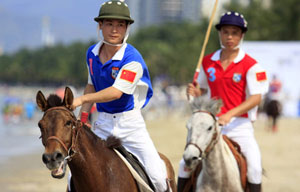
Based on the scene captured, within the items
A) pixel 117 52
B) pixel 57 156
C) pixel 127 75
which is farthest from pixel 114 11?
pixel 57 156

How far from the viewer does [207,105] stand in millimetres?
6371

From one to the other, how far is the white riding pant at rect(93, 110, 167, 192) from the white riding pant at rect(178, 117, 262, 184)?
1.35 meters

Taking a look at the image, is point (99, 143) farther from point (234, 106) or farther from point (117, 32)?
point (234, 106)

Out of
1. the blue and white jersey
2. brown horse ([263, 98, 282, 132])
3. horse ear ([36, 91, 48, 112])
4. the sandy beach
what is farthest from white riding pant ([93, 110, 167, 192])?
brown horse ([263, 98, 282, 132])

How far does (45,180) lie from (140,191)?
9.01 meters

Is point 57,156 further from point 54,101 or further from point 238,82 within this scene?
point 238,82

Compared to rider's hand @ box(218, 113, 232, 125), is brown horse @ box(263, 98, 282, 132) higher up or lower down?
lower down

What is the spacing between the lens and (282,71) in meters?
31.5

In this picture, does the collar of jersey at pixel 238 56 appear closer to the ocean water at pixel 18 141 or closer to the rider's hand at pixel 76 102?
the rider's hand at pixel 76 102

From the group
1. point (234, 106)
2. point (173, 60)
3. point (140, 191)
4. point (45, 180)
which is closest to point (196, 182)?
point (234, 106)

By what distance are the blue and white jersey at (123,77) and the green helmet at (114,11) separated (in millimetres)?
318

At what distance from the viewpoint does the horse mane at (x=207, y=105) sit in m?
6.36

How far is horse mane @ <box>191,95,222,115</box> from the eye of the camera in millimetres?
6363

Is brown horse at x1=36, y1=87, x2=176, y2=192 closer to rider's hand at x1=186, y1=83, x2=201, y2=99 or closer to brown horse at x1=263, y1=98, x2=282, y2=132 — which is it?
rider's hand at x1=186, y1=83, x2=201, y2=99
